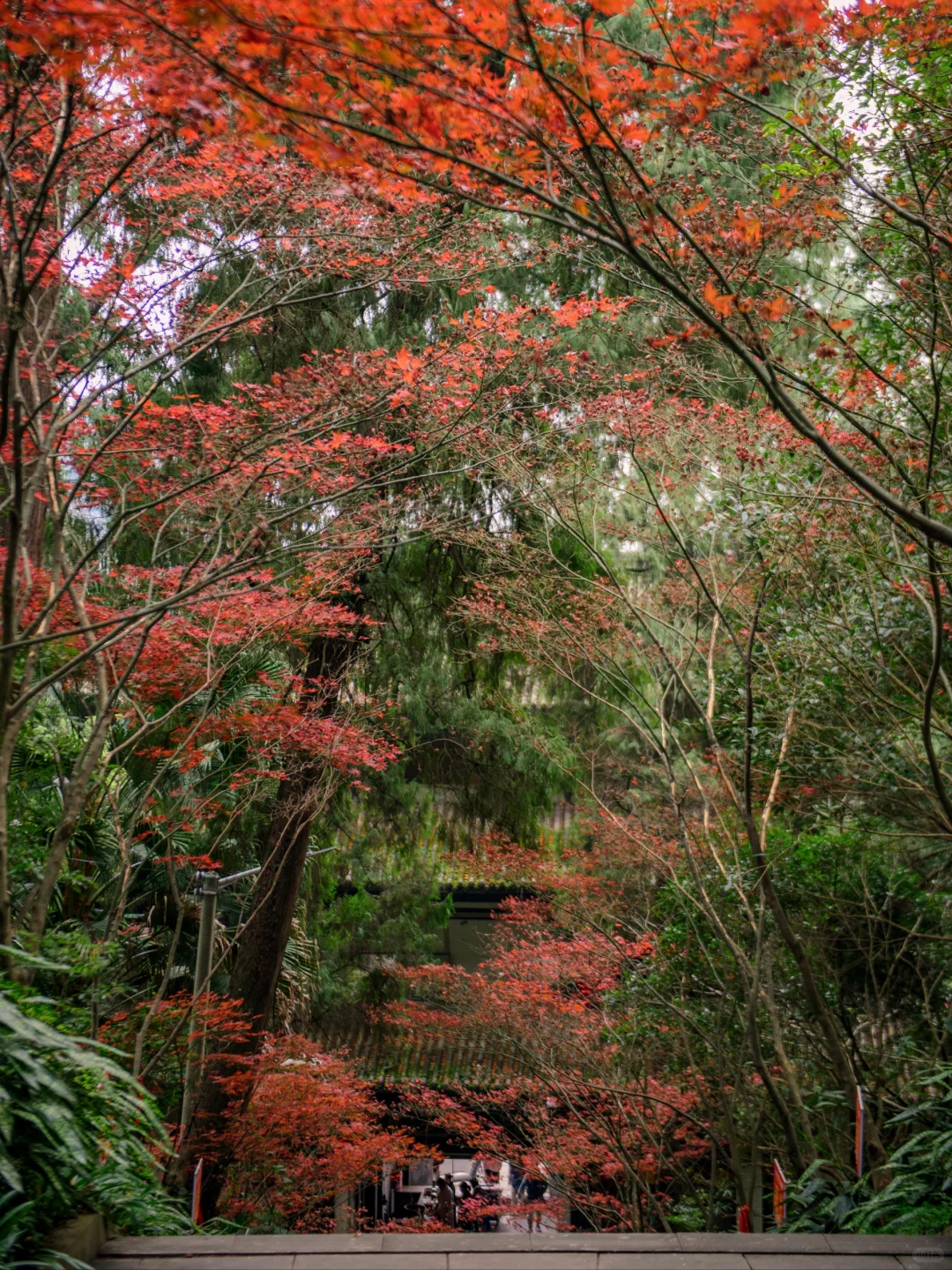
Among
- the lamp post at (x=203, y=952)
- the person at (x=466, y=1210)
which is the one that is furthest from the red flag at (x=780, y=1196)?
the person at (x=466, y=1210)

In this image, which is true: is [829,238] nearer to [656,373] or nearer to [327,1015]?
[656,373]

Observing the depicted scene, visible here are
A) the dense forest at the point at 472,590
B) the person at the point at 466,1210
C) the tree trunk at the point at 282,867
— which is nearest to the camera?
the dense forest at the point at 472,590

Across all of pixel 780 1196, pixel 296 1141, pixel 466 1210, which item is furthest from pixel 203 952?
pixel 466 1210

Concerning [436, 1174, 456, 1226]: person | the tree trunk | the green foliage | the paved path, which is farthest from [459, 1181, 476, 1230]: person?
the green foliage

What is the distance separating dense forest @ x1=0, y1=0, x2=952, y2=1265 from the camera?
3633 millimetres

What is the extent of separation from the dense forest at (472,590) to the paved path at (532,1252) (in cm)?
36

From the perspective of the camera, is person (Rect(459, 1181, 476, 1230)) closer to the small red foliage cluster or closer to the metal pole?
the small red foliage cluster

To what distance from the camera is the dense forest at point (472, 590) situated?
3.63 metres

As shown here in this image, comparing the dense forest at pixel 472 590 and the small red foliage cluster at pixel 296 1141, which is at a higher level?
the dense forest at pixel 472 590

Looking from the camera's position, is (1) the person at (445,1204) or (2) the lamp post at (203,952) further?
(1) the person at (445,1204)

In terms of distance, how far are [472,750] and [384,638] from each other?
1.56m

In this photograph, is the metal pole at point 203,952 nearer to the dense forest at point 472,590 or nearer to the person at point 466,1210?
the dense forest at point 472,590

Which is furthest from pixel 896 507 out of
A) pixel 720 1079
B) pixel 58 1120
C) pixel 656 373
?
pixel 720 1079

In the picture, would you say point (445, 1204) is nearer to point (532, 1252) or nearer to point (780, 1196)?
point (780, 1196)
